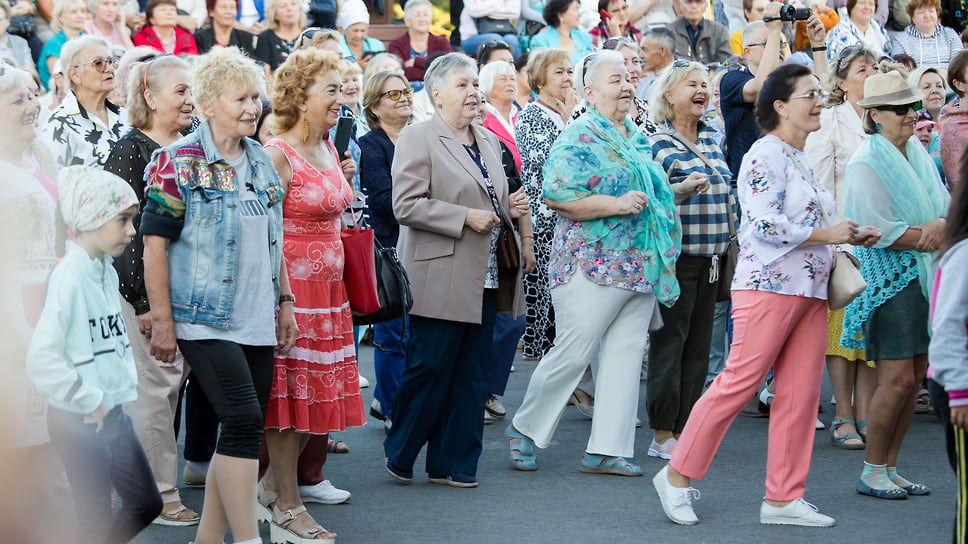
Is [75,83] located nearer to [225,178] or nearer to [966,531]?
[225,178]

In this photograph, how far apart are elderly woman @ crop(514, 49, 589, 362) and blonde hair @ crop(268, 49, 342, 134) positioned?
2481 mm

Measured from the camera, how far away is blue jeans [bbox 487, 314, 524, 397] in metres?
7.25

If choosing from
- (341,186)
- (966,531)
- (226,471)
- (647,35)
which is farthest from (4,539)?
(647,35)

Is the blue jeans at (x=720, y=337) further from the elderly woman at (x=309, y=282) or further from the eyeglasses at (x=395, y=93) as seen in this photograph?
the elderly woman at (x=309, y=282)

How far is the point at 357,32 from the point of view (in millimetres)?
11711

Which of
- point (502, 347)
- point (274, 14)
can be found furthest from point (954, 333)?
point (274, 14)

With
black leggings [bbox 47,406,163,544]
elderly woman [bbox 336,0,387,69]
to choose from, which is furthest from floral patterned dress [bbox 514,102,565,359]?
elderly woman [bbox 336,0,387,69]

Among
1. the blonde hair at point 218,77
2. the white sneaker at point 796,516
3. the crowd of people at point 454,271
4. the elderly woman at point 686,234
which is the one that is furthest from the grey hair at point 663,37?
the blonde hair at point 218,77

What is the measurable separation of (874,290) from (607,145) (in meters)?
1.50

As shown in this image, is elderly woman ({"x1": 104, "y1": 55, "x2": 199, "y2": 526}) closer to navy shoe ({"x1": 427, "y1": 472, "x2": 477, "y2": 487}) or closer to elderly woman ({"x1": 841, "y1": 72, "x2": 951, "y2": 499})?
navy shoe ({"x1": 427, "y1": 472, "x2": 477, "y2": 487})

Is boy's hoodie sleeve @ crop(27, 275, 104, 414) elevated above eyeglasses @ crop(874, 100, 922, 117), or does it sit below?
below

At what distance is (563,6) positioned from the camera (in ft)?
39.2

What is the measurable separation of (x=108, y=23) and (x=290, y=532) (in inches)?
287

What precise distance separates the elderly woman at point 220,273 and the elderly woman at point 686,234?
2.66m
